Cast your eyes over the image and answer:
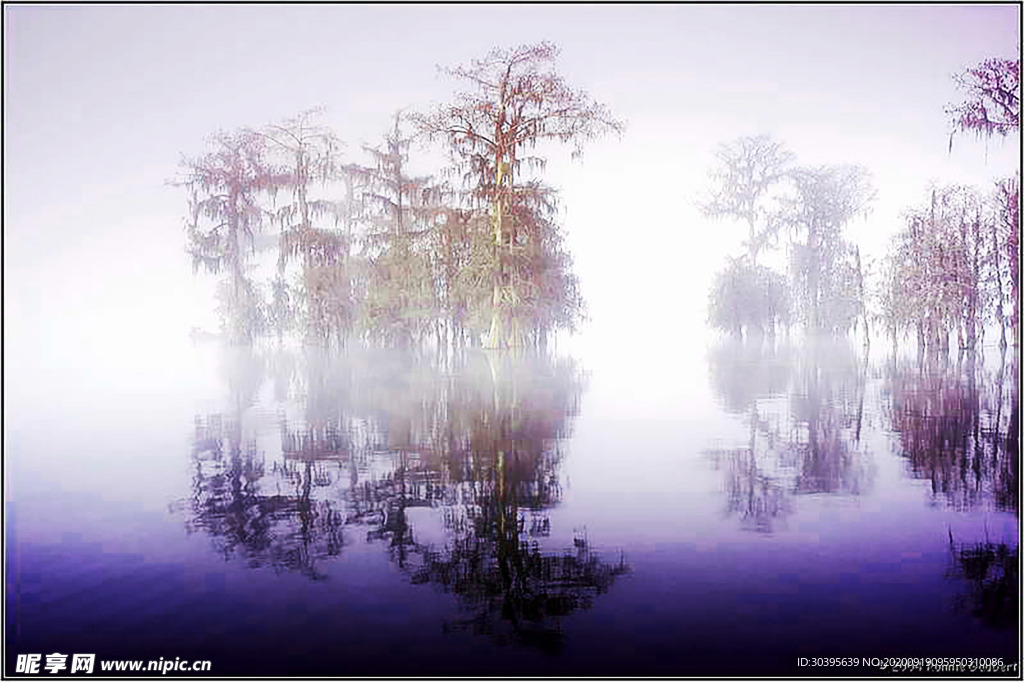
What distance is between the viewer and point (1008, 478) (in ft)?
24.1

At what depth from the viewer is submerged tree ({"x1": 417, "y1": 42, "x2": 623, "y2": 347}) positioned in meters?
28.0

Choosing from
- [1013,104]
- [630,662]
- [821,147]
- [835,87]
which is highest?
[835,87]

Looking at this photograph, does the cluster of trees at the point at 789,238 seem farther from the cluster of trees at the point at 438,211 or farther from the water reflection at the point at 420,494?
the water reflection at the point at 420,494

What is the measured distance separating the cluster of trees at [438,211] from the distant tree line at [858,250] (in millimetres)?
10719

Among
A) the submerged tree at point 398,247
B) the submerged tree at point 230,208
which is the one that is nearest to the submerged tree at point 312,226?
the submerged tree at point 230,208

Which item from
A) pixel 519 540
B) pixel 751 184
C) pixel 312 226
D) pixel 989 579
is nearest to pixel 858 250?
pixel 751 184

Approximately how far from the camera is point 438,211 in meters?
29.7

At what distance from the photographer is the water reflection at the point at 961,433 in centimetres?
703

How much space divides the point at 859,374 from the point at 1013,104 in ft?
37.7

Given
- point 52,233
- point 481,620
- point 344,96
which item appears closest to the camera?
point 481,620

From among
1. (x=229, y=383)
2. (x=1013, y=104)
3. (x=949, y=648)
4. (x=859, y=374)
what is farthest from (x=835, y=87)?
(x=949, y=648)

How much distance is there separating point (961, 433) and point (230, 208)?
3072 cm

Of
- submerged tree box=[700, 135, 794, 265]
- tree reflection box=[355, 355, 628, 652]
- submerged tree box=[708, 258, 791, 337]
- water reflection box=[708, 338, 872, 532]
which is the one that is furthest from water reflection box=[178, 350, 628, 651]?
submerged tree box=[700, 135, 794, 265]

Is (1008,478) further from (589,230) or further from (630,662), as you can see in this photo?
(589,230)
